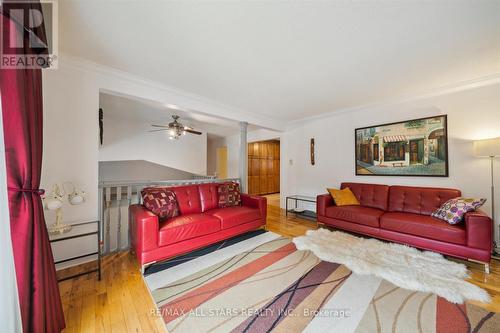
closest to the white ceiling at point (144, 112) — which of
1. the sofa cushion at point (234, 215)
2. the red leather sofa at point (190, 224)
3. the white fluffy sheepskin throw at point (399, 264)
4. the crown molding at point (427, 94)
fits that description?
the red leather sofa at point (190, 224)

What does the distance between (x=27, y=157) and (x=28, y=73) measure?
542 millimetres

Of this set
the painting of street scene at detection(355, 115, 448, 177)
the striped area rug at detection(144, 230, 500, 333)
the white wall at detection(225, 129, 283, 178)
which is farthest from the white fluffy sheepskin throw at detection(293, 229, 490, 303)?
the white wall at detection(225, 129, 283, 178)

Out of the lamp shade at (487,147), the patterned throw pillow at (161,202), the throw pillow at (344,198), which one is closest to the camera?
the lamp shade at (487,147)

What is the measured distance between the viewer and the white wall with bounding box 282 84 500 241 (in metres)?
2.59

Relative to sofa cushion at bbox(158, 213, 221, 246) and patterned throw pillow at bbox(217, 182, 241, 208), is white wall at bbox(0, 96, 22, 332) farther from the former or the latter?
patterned throw pillow at bbox(217, 182, 241, 208)

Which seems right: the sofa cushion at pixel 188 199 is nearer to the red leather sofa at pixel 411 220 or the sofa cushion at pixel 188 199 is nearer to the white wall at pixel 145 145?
the red leather sofa at pixel 411 220

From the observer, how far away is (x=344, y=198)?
11.0 ft

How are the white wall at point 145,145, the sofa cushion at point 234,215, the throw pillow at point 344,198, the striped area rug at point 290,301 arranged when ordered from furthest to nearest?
the white wall at point 145,145 < the throw pillow at point 344,198 < the sofa cushion at point 234,215 < the striped area rug at point 290,301

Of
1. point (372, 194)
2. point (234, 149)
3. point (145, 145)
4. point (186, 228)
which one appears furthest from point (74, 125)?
point (234, 149)

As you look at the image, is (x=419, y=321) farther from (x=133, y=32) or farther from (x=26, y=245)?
(x=133, y=32)

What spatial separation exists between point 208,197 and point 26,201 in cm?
209

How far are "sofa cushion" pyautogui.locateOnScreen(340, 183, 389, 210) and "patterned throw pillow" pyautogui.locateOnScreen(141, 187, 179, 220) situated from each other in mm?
3236

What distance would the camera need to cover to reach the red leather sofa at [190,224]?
204 centimetres

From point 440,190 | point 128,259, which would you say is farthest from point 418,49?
point 128,259
